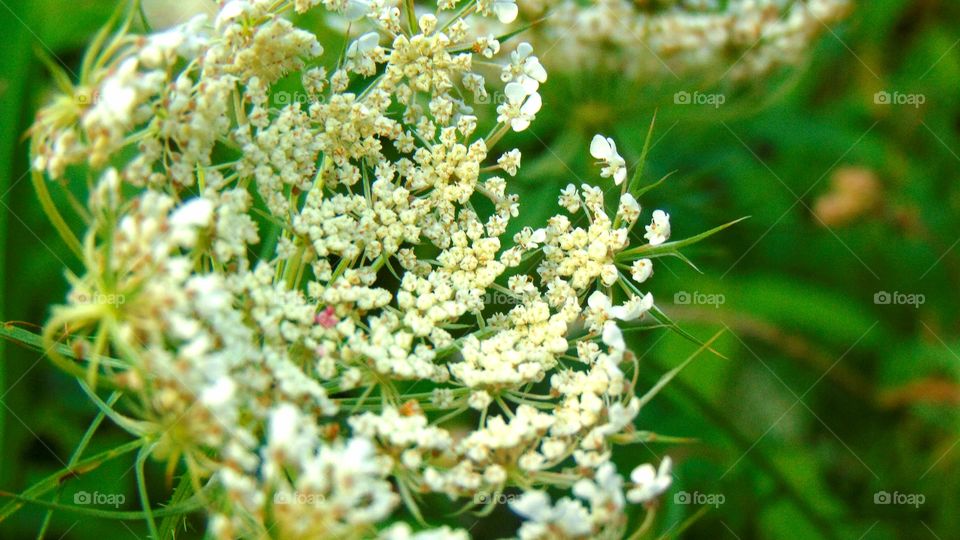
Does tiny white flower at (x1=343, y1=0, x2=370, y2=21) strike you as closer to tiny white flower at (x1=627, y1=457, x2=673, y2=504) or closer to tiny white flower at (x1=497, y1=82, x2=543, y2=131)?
tiny white flower at (x1=497, y1=82, x2=543, y2=131)

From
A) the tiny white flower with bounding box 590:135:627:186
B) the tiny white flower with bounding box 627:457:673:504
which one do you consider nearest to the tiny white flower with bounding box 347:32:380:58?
the tiny white flower with bounding box 590:135:627:186

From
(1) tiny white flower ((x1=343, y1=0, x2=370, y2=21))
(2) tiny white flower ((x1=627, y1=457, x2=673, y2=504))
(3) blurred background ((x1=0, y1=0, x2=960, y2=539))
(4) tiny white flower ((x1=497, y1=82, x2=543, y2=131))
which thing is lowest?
(3) blurred background ((x1=0, y1=0, x2=960, y2=539))

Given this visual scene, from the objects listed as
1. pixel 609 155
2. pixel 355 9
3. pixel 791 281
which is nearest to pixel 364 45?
pixel 355 9

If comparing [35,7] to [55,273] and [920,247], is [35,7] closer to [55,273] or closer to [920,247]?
[55,273]

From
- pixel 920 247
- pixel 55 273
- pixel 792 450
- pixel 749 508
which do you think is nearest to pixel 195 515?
pixel 55 273

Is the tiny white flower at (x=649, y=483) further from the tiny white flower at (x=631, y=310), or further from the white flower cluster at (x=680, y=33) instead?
the white flower cluster at (x=680, y=33)

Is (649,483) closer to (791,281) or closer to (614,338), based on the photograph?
(614,338)
